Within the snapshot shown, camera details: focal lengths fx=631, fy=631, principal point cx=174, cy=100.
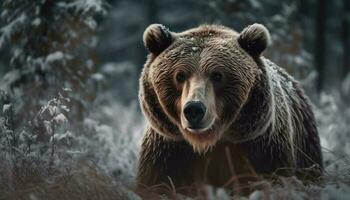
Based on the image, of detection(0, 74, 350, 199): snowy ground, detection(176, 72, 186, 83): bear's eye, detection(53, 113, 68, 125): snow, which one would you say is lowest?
detection(0, 74, 350, 199): snowy ground

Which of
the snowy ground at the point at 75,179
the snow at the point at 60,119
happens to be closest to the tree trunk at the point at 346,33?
the snowy ground at the point at 75,179

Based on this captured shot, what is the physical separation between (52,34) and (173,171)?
3.66 metres

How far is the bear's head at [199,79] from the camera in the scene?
4.97 metres

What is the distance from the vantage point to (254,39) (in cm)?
529

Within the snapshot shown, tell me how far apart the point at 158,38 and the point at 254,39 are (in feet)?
2.67

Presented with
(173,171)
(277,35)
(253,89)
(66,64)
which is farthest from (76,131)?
(277,35)

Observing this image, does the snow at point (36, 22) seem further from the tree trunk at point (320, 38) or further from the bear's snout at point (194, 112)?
the tree trunk at point (320, 38)

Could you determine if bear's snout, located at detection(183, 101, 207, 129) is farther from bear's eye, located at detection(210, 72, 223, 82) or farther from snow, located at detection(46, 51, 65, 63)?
snow, located at detection(46, 51, 65, 63)

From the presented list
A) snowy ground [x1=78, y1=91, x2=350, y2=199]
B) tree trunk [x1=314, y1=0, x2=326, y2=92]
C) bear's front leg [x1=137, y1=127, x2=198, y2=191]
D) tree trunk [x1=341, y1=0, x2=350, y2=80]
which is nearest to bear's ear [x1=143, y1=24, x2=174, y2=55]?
bear's front leg [x1=137, y1=127, x2=198, y2=191]

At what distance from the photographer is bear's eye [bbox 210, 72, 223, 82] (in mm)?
5063

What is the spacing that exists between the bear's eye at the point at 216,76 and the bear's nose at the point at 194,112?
1.53 feet

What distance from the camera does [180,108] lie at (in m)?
5.04

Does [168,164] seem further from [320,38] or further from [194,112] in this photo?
[320,38]

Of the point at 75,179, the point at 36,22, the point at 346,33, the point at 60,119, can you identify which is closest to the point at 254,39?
the point at 60,119
